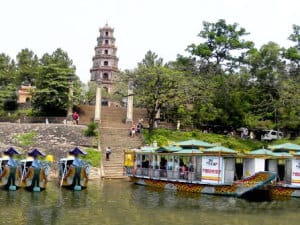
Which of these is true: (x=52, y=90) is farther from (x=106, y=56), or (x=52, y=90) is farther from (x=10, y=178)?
(x=106, y=56)

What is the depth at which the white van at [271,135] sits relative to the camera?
43.6 meters

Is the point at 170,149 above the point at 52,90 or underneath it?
underneath

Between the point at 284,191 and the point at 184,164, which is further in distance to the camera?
the point at 184,164

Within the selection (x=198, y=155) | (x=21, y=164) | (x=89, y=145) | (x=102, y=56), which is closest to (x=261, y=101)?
(x=89, y=145)

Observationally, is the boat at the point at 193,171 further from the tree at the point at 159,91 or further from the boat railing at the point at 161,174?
the tree at the point at 159,91

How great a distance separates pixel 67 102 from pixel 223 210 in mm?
27286

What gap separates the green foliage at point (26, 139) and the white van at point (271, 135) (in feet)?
68.6

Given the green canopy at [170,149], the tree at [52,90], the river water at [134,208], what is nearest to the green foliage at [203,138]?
the tree at [52,90]

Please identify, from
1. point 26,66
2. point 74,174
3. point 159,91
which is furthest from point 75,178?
point 26,66

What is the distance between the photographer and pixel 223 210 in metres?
20.6

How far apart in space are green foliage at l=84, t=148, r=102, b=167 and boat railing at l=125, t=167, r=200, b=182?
310cm

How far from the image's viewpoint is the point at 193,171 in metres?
26.8

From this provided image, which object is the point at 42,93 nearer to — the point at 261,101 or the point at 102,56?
the point at 261,101

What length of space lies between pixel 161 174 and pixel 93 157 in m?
6.99
